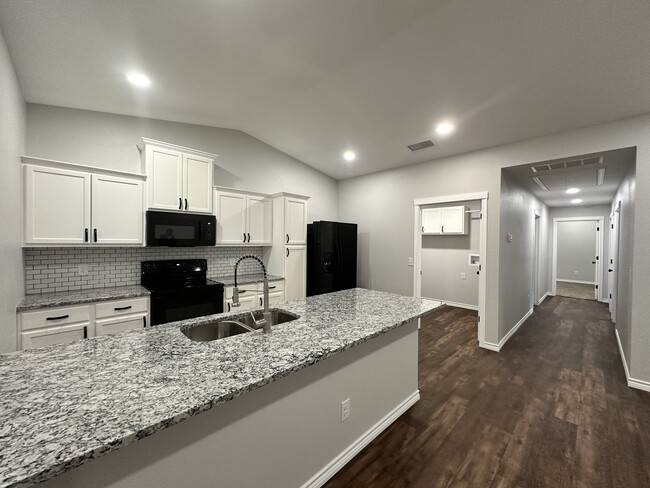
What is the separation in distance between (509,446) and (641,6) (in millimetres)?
2923

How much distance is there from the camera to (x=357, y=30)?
81.2 inches

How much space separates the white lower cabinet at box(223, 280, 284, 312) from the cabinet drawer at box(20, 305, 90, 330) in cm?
136

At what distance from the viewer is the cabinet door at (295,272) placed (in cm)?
411

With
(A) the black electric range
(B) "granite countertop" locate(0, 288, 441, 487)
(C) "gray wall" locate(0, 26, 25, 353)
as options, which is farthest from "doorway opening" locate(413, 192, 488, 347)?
(C) "gray wall" locate(0, 26, 25, 353)

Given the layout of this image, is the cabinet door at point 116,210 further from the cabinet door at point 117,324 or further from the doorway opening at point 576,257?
the doorway opening at point 576,257

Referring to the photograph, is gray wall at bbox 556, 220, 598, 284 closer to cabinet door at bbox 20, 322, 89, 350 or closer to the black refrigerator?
the black refrigerator

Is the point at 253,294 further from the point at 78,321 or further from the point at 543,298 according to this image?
the point at 543,298

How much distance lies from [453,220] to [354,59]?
14.5ft

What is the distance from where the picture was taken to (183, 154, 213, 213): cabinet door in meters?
3.34

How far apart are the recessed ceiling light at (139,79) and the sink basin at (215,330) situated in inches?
89.7

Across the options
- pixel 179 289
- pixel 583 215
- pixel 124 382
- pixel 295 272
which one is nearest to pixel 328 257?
pixel 295 272

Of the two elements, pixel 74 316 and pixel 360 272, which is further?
pixel 360 272

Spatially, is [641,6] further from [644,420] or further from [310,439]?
[310,439]

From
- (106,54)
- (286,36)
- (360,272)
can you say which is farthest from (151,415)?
(360,272)
